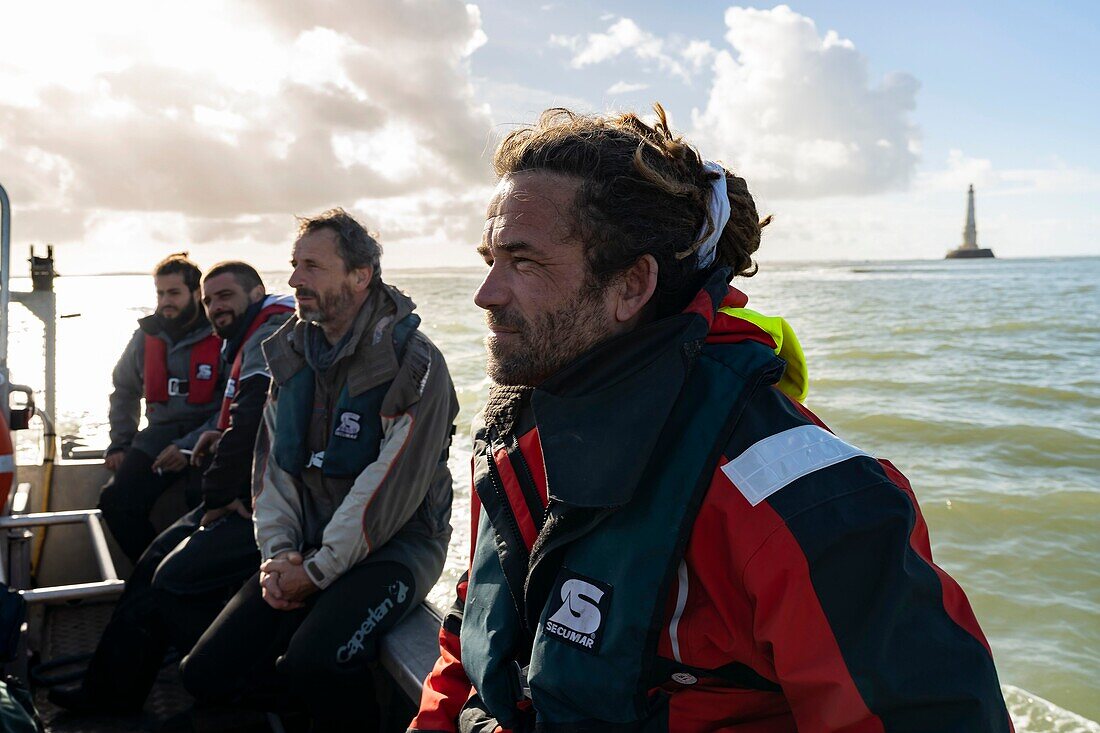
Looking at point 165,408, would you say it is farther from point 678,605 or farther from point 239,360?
point 678,605

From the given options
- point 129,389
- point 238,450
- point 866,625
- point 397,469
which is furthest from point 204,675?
point 129,389

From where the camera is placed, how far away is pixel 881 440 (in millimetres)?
9734

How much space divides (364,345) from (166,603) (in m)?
1.14

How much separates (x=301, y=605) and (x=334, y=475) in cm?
41

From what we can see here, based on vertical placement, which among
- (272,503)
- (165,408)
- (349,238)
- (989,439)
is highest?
(349,238)

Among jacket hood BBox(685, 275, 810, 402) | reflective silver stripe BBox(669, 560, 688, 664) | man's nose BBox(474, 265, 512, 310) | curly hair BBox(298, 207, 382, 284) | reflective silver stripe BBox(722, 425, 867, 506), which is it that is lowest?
reflective silver stripe BBox(669, 560, 688, 664)

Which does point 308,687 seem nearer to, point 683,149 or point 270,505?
point 270,505

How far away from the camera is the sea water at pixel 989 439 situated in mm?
5176

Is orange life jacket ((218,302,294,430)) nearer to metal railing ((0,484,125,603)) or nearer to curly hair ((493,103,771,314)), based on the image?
metal railing ((0,484,125,603))

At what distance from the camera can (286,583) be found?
8.49 feet

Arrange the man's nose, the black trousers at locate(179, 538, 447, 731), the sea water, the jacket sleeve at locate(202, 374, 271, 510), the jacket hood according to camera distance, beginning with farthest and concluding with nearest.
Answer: the sea water < the jacket sleeve at locate(202, 374, 271, 510) < the black trousers at locate(179, 538, 447, 731) < the man's nose < the jacket hood

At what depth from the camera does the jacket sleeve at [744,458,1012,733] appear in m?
1.03

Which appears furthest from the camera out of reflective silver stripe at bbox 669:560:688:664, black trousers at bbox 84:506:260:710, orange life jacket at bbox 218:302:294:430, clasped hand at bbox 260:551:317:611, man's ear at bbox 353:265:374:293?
orange life jacket at bbox 218:302:294:430

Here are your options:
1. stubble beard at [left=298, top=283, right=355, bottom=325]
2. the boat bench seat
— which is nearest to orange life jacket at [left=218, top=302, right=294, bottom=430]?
stubble beard at [left=298, top=283, right=355, bottom=325]
